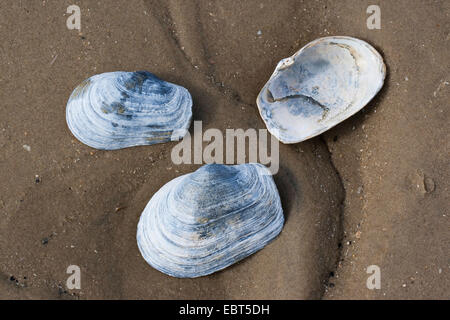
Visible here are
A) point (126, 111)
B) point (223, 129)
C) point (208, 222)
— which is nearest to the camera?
point (208, 222)

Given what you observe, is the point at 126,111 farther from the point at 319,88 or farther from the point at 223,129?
the point at 319,88

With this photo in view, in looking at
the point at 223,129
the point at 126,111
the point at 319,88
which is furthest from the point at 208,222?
the point at 319,88

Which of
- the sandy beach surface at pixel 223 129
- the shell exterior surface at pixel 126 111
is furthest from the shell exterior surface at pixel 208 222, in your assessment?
the shell exterior surface at pixel 126 111

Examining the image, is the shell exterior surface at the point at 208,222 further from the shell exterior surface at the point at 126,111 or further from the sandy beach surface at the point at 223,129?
the shell exterior surface at the point at 126,111

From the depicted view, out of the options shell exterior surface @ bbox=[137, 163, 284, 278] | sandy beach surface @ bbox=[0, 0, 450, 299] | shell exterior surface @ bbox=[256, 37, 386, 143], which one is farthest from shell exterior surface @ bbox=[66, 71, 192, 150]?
shell exterior surface @ bbox=[256, 37, 386, 143]

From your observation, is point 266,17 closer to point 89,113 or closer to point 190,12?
point 190,12

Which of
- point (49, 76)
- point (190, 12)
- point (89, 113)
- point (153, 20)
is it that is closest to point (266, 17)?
point (190, 12)
